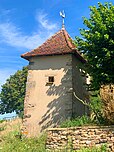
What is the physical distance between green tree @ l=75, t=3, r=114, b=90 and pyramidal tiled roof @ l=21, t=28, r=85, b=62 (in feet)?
6.33

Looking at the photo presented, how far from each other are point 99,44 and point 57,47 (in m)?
4.01

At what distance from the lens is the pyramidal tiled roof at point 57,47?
54.6 ft

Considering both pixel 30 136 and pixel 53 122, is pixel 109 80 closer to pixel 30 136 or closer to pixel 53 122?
pixel 53 122

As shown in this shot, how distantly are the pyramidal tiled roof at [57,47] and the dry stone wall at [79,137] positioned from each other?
6750 millimetres

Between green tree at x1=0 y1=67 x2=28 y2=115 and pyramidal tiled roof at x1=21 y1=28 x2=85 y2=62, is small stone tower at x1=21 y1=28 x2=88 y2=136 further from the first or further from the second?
green tree at x1=0 y1=67 x2=28 y2=115

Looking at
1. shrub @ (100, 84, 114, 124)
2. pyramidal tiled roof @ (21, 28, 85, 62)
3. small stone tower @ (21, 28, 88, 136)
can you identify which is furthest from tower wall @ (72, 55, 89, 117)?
shrub @ (100, 84, 114, 124)

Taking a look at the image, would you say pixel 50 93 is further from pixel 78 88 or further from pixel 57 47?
pixel 57 47

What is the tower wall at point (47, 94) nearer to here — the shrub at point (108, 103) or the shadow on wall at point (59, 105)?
the shadow on wall at point (59, 105)

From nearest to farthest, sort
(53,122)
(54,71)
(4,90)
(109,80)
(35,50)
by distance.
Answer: (109,80) < (53,122) < (54,71) < (35,50) < (4,90)

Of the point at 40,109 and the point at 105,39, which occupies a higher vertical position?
the point at 105,39

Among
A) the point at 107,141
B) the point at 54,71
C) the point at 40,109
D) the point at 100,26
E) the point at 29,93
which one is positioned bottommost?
the point at 107,141

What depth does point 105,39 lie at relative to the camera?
44.3ft

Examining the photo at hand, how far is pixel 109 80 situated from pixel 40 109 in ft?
16.0

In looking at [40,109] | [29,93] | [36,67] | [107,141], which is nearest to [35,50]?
[36,67]
